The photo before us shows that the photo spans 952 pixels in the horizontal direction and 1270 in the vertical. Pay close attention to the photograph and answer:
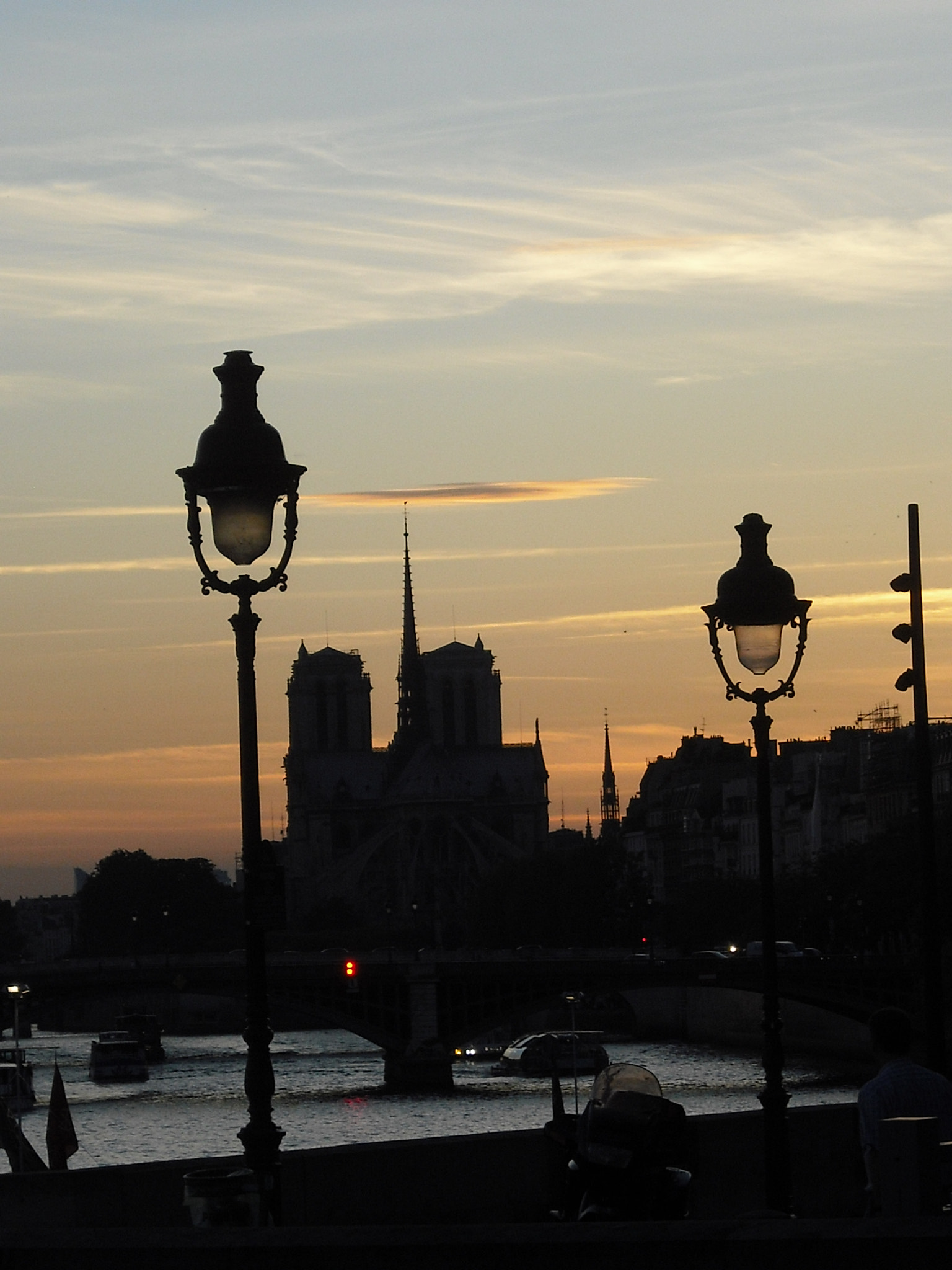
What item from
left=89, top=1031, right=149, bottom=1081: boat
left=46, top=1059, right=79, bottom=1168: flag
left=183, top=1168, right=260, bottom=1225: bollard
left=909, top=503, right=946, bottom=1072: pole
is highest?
left=909, top=503, right=946, bottom=1072: pole

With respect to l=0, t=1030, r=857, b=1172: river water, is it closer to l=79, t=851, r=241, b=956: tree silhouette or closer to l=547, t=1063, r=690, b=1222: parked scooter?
l=547, t=1063, r=690, b=1222: parked scooter

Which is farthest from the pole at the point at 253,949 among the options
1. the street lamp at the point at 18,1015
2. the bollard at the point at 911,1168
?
the street lamp at the point at 18,1015

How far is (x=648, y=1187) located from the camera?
29.2ft

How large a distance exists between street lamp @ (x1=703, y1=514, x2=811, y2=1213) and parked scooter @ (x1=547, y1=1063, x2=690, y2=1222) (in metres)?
3.60

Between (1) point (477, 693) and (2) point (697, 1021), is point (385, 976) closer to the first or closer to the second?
(2) point (697, 1021)

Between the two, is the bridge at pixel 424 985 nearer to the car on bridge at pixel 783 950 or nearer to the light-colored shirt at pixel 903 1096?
the car on bridge at pixel 783 950

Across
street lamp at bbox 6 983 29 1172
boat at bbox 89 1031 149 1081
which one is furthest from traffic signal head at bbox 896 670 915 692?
boat at bbox 89 1031 149 1081

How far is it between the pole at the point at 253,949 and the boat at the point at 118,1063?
62122 millimetres

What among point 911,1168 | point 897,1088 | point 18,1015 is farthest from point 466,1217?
point 18,1015

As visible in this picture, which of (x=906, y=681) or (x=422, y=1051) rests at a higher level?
(x=906, y=681)

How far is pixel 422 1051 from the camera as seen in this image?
6681 cm

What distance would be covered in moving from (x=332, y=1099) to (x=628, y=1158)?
2062 inches

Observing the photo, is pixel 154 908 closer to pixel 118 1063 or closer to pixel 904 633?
pixel 118 1063

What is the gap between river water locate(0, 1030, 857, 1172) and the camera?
4912cm
